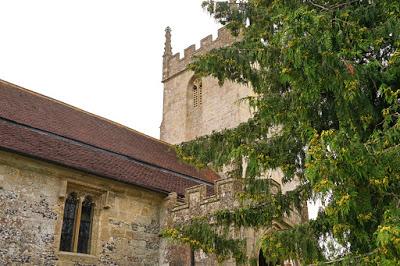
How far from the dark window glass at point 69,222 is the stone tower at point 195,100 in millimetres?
9377

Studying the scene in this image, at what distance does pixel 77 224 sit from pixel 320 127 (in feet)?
21.9

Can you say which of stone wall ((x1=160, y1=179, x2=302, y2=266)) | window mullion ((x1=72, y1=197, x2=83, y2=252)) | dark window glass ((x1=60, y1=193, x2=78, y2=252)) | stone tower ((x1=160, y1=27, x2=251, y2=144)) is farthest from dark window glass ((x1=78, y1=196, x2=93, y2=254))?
stone tower ((x1=160, y1=27, x2=251, y2=144))

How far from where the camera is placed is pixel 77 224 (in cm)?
1059

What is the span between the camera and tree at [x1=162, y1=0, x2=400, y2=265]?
4.40 meters

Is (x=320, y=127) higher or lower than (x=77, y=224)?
higher

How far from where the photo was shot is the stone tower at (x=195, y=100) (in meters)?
19.4

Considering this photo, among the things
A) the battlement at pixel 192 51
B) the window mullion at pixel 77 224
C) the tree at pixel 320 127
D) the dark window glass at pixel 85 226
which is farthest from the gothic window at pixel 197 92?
the tree at pixel 320 127

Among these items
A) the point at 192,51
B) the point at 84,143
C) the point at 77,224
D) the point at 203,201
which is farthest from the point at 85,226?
the point at 192,51

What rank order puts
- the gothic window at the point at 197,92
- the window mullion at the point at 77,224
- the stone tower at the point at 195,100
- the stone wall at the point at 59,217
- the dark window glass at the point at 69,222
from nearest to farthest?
the stone wall at the point at 59,217 → the dark window glass at the point at 69,222 → the window mullion at the point at 77,224 → the stone tower at the point at 195,100 → the gothic window at the point at 197,92

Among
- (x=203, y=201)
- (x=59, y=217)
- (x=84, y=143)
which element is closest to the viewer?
(x=59, y=217)

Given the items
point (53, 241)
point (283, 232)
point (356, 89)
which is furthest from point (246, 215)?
point (53, 241)

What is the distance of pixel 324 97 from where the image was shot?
6.20 m

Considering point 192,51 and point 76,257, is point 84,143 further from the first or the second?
point 192,51

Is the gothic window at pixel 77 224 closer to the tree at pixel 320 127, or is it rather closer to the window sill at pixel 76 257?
the window sill at pixel 76 257
